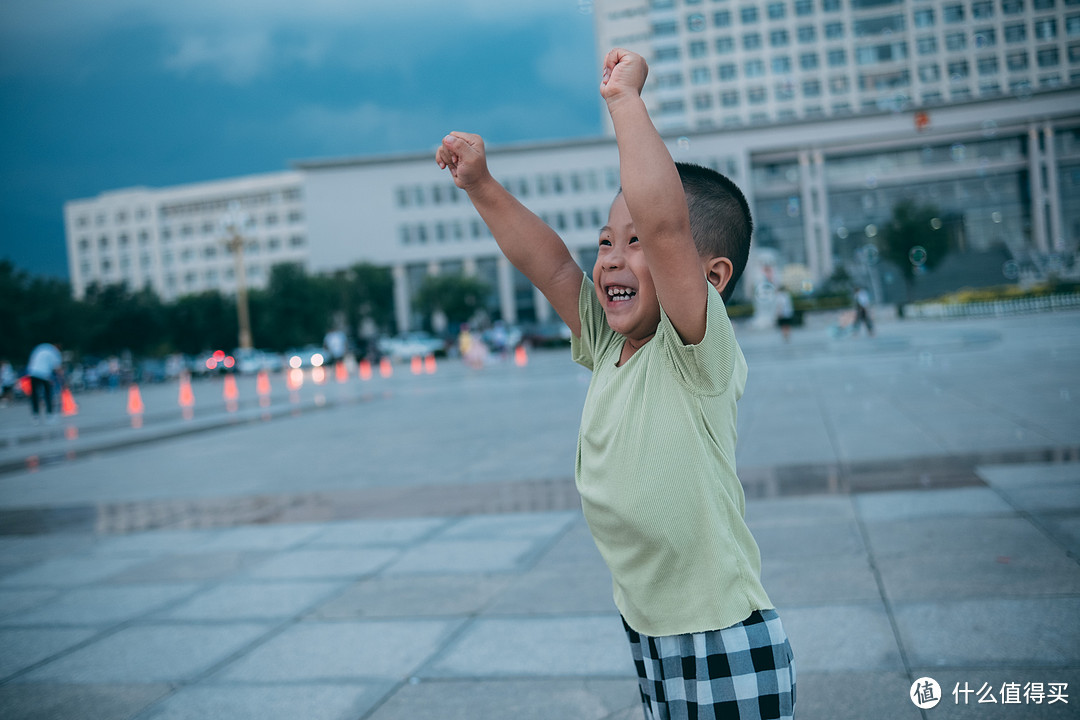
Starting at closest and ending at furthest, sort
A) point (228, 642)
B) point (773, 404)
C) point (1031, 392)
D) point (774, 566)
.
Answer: point (228, 642)
point (774, 566)
point (1031, 392)
point (773, 404)

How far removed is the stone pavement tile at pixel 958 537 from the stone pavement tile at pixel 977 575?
0.07m

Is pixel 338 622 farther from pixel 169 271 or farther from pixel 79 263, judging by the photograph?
pixel 79 263

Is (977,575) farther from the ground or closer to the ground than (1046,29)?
closer to the ground

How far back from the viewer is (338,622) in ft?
12.7

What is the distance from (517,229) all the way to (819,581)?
2.79 metres

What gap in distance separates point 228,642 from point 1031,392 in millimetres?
9028

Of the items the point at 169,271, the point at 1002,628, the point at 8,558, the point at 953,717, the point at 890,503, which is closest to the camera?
the point at 953,717

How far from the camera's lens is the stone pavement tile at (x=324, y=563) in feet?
15.4

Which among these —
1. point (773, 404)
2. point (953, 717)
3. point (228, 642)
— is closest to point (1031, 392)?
point (773, 404)

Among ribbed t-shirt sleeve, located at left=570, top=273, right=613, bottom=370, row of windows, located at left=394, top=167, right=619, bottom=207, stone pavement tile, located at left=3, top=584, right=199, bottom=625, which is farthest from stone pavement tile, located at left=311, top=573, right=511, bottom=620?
row of windows, located at left=394, top=167, right=619, bottom=207

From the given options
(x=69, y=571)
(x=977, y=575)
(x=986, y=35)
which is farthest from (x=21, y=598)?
(x=986, y=35)

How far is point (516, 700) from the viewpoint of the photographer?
290cm

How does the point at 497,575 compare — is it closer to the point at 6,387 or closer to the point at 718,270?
the point at 718,270

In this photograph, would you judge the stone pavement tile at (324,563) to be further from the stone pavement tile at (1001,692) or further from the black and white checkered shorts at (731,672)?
the black and white checkered shorts at (731,672)
